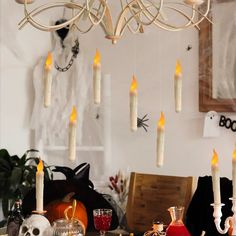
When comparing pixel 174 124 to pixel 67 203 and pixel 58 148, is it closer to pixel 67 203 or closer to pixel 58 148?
pixel 58 148

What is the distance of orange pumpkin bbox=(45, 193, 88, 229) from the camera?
75.8 inches

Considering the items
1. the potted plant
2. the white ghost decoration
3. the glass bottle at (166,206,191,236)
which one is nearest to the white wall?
the white ghost decoration

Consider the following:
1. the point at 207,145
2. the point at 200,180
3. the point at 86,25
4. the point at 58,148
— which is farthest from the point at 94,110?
the point at 200,180

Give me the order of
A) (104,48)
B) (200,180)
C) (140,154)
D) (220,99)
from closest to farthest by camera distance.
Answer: (200,180) → (220,99) → (140,154) → (104,48)

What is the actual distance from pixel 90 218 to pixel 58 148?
129 centimetres

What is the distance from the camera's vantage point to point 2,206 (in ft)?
9.34

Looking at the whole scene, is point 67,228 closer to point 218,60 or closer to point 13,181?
point 13,181

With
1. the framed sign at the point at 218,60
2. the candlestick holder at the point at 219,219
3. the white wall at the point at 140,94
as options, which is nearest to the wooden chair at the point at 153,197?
the white wall at the point at 140,94

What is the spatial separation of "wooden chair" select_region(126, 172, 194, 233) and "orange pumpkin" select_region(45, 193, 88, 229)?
1.86 ft

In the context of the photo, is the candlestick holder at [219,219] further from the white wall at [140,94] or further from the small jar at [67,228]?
the white wall at [140,94]

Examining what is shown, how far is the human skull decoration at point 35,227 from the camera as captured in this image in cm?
164

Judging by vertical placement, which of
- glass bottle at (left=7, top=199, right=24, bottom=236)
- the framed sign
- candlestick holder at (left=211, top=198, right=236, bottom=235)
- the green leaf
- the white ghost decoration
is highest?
the framed sign

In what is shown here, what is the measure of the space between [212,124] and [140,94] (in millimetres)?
536

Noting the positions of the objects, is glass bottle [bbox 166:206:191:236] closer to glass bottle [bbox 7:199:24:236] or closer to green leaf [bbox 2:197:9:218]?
glass bottle [bbox 7:199:24:236]
